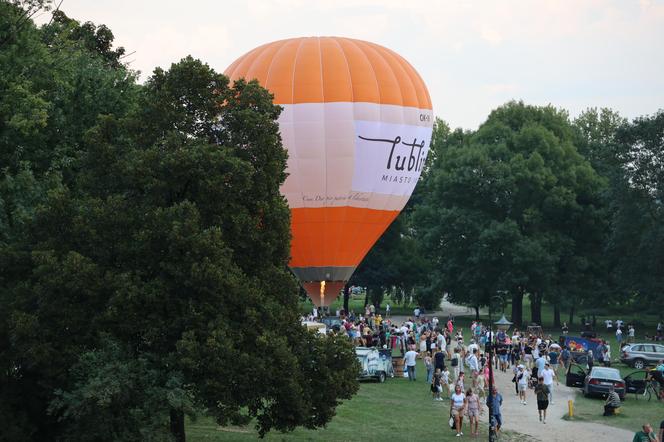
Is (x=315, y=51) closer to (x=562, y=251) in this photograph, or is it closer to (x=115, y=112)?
(x=115, y=112)

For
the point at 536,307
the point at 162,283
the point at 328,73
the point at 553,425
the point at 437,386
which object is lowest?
the point at 553,425

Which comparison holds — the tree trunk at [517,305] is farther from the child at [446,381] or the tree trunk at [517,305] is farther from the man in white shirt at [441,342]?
the child at [446,381]

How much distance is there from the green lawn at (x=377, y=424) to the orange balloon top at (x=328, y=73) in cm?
1372

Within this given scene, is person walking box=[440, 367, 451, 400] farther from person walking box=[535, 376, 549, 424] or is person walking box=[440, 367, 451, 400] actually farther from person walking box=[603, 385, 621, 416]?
person walking box=[603, 385, 621, 416]

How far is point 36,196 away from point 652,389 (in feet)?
74.8

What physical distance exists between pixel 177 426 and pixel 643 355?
2647 centimetres

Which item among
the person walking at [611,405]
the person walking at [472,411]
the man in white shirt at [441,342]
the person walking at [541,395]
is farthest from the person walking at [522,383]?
the man in white shirt at [441,342]

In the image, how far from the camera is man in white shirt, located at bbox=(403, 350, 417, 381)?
36031 mm

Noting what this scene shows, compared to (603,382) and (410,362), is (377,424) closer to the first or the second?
(410,362)

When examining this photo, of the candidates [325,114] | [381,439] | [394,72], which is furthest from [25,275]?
[394,72]

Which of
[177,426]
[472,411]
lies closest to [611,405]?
[472,411]

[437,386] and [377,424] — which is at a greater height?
[437,386]

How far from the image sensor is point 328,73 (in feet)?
138

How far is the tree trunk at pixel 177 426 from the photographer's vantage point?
72.9 ft
